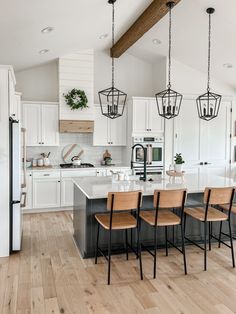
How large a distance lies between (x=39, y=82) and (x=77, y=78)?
0.88m

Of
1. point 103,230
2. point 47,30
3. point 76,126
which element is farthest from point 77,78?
point 103,230

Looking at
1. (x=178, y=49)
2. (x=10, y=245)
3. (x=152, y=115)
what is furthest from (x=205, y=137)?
(x=10, y=245)

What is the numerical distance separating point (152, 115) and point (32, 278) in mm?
4370

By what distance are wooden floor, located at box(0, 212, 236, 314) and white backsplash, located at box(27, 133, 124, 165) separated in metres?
2.79

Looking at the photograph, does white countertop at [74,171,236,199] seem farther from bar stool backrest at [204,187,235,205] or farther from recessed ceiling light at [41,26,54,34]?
recessed ceiling light at [41,26,54,34]

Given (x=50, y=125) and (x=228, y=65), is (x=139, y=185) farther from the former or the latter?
(x=228, y=65)

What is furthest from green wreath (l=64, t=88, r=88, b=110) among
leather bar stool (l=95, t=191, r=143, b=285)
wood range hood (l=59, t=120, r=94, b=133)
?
leather bar stool (l=95, t=191, r=143, b=285)

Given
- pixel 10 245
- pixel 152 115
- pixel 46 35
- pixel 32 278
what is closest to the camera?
pixel 32 278

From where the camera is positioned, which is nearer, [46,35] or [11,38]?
[11,38]

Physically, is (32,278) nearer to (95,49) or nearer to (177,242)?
(177,242)

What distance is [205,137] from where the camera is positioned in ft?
22.6

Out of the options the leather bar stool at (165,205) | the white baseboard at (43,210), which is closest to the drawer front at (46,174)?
the white baseboard at (43,210)

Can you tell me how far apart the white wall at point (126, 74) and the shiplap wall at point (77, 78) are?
18.5 inches

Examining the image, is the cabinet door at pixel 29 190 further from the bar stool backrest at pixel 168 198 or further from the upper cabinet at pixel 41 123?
the bar stool backrest at pixel 168 198
